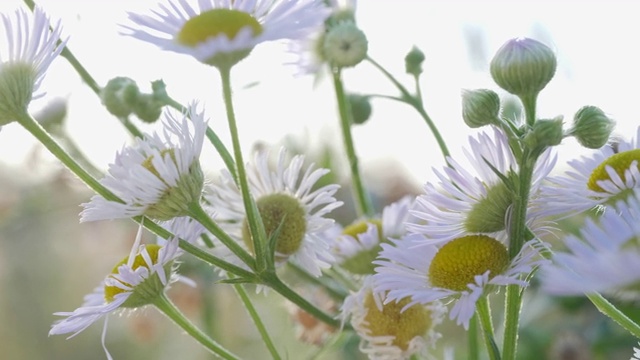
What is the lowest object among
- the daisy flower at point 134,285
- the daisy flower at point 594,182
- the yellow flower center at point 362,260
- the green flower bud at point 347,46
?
the yellow flower center at point 362,260

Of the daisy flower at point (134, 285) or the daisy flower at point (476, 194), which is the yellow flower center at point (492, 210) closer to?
the daisy flower at point (476, 194)

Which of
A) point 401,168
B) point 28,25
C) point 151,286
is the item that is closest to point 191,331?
point 151,286

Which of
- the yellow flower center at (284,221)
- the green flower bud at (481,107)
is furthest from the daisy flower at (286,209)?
the green flower bud at (481,107)

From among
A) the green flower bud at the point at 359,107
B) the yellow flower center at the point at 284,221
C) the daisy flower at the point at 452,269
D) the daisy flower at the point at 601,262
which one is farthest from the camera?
the green flower bud at the point at 359,107

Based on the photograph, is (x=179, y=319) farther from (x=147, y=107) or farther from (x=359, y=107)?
(x=359, y=107)

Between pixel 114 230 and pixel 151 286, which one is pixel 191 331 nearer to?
pixel 151 286

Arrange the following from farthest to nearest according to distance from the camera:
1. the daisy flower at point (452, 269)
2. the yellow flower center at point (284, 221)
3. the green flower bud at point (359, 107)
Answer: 1. the green flower bud at point (359, 107)
2. the yellow flower center at point (284, 221)
3. the daisy flower at point (452, 269)
